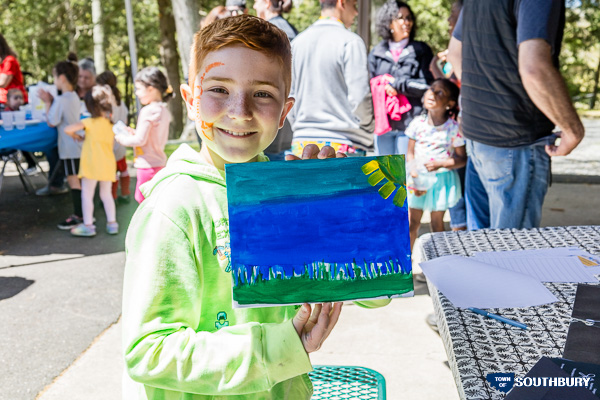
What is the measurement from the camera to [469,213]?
3.29 m

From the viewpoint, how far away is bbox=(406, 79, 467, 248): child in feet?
13.8

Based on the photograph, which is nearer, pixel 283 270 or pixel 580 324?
pixel 283 270

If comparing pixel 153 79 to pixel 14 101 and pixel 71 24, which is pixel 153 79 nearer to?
pixel 14 101

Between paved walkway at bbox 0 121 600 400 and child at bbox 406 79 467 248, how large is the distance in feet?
2.05

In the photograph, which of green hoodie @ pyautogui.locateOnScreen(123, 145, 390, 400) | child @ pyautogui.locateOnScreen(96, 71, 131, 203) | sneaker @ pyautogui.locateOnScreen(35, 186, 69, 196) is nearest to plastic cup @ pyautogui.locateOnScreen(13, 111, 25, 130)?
child @ pyautogui.locateOnScreen(96, 71, 131, 203)

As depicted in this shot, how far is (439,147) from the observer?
166 inches

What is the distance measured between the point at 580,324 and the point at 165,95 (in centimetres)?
494

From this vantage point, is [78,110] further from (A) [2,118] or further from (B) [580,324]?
(B) [580,324]

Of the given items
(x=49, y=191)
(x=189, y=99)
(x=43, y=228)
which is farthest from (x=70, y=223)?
(x=189, y=99)

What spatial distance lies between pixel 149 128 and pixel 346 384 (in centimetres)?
391

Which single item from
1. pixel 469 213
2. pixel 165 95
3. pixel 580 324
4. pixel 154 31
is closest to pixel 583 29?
pixel 154 31

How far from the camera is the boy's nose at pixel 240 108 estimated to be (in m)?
1.21

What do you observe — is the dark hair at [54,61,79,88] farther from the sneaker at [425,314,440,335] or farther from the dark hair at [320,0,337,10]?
the sneaker at [425,314,440,335]

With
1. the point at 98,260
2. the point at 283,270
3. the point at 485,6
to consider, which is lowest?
the point at 98,260
